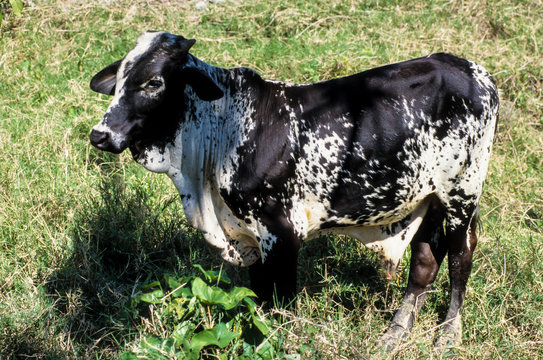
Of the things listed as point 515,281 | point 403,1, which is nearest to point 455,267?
point 515,281

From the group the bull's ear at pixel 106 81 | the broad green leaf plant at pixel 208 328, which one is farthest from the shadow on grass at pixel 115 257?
the bull's ear at pixel 106 81

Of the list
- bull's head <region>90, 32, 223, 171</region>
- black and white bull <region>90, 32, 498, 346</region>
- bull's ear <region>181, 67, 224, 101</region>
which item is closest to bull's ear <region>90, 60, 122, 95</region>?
black and white bull <region>90, 32, 498, 346</region>

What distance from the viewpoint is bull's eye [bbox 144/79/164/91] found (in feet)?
9.91

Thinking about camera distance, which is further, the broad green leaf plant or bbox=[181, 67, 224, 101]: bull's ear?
bbox=[181, 67, 224, 101]: bull's ear

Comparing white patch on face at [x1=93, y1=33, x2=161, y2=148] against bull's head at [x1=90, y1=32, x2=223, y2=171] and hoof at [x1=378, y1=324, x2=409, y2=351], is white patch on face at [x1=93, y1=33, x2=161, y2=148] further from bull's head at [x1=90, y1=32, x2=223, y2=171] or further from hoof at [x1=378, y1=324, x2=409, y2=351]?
hoof at [x1=378, y1=324, x2=409, y2=351]

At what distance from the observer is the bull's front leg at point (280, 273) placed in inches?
126

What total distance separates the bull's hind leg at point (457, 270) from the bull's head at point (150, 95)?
1401 millimetres

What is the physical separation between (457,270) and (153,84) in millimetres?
1783

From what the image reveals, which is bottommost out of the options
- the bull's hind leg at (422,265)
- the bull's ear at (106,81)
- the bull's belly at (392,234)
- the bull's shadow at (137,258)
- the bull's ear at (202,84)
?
the bull's shadow at (137,258)

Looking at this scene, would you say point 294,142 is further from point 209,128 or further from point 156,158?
point 156,158

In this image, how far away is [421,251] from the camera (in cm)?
373

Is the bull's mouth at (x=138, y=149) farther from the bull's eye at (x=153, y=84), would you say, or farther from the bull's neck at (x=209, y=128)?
the bull's eye at (x=153, y=84)

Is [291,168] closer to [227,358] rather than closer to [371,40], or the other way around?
[227,358]

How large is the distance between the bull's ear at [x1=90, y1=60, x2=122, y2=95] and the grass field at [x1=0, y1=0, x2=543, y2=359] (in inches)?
35.0
